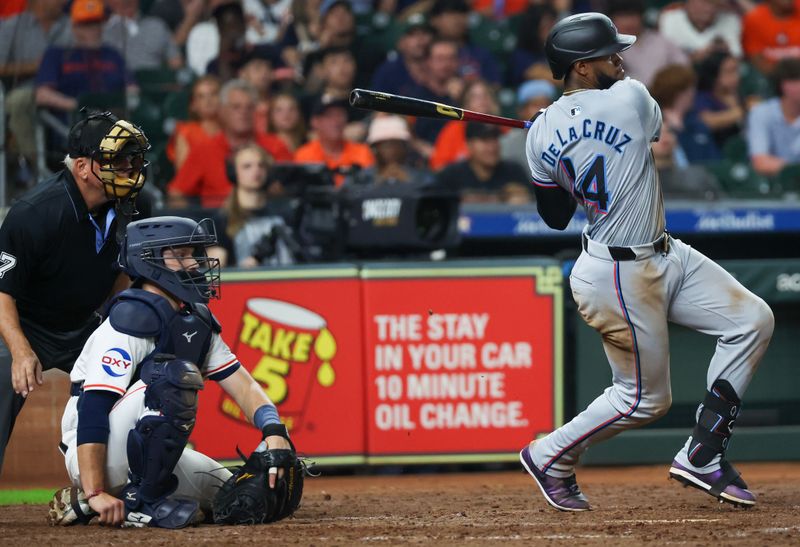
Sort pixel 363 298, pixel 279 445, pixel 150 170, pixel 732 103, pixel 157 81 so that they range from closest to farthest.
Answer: pixel 279 445 → pixel 363 298 → pixel 150 170 → pixel 157 81 → pixel 732 103

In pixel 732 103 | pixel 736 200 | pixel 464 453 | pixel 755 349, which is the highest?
pixel 732 103

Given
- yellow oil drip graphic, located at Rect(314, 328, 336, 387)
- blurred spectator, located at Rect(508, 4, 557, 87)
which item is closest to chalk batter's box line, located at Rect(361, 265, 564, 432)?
yellow oil drip graphic, located at Rect(314, 328, 336, 387)

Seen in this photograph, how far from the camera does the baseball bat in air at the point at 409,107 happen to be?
16.2 ft

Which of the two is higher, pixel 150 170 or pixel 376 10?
pixel 376 10

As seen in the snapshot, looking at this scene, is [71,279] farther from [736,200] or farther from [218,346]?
[736,200]

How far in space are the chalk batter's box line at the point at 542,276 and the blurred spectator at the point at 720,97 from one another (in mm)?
3870

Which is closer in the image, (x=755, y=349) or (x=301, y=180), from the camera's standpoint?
(x=755, y=349)

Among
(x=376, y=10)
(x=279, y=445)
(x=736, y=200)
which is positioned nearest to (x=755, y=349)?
(x=279, y=445)

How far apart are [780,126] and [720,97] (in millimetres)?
951

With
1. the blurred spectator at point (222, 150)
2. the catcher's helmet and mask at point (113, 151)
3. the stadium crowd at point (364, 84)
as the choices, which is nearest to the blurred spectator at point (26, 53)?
the stadium crowd at point (364, 84)

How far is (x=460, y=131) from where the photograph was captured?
30.8 ft

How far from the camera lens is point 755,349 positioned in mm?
4828

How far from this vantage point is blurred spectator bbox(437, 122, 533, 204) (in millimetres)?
8727

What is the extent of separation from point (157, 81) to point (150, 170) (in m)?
1.20
